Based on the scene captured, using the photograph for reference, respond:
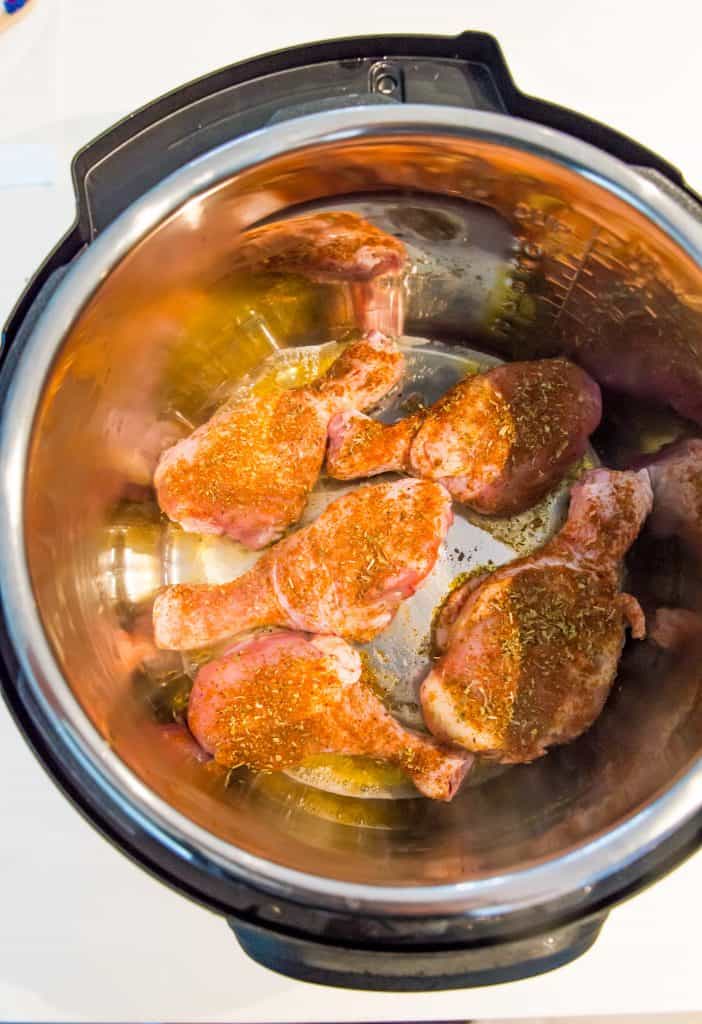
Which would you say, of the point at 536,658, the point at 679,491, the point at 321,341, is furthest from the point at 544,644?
the point at 321,341

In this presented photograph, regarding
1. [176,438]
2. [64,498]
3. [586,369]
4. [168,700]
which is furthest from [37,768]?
[586,369]

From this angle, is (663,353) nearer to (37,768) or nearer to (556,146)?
(556,146)

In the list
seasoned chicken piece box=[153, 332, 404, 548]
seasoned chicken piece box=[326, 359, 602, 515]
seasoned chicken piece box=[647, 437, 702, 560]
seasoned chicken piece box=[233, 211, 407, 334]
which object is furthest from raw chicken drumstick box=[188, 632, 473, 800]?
seasoned chicken piece box=[233, 211, 407, 334]

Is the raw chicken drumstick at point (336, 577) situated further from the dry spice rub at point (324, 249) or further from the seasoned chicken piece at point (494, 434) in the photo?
the dry spice rub at point (324, 249)

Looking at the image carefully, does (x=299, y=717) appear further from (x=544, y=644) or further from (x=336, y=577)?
(x=544, y=644)

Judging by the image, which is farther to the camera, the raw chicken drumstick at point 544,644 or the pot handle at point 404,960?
the raw chicken drumstick at point 544,644

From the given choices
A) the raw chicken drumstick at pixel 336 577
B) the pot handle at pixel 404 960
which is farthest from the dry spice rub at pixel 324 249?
the pot handle at pixel 404 960
